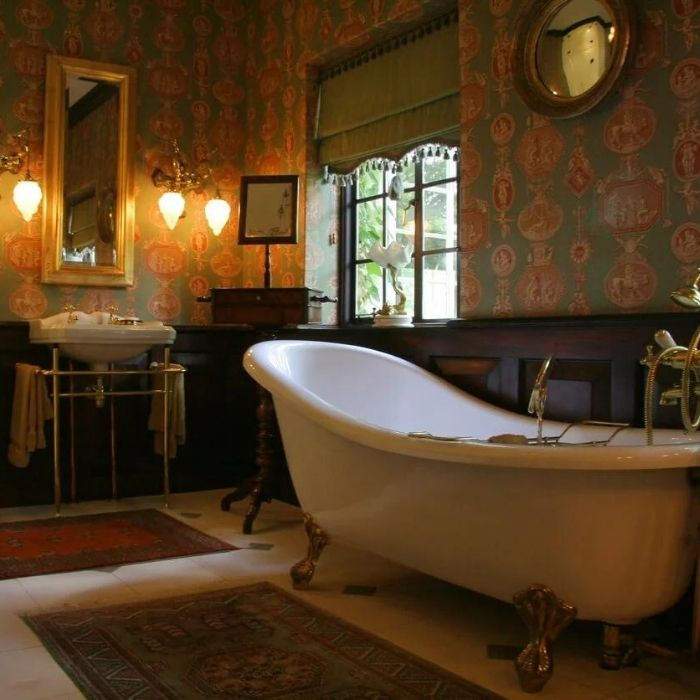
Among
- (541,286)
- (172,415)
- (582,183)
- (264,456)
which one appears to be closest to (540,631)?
(541,286)

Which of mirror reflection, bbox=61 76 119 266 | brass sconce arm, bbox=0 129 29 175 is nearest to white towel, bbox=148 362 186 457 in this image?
mirror reflection, bbox=61 76 119 266

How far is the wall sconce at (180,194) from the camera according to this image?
4.45 meters

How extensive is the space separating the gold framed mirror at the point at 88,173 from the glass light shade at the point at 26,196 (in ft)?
0.39

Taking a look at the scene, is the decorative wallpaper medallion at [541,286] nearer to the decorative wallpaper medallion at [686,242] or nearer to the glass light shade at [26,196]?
A: the decorative wallpaper medallion at [686,242]

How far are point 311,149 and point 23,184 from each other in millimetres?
1442

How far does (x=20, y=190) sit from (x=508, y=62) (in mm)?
2394

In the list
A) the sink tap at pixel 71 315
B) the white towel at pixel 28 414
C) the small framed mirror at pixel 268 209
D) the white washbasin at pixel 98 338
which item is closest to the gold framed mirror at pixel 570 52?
the small framed mirror at pixel 268 209

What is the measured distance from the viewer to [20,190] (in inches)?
159

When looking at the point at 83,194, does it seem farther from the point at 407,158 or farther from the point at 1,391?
the point at 407,158

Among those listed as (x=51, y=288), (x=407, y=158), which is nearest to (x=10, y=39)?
(x=51, y=288)

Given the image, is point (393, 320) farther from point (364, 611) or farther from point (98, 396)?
point (364, 611)

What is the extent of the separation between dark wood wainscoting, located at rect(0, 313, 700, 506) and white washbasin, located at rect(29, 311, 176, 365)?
18 centimetres

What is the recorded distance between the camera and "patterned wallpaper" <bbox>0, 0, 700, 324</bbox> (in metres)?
2.63

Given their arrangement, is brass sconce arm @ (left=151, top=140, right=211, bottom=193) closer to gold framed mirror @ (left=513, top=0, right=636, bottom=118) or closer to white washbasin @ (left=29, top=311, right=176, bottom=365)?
white washbasin @ (left=29, top=311, right=176, bottom=365)
